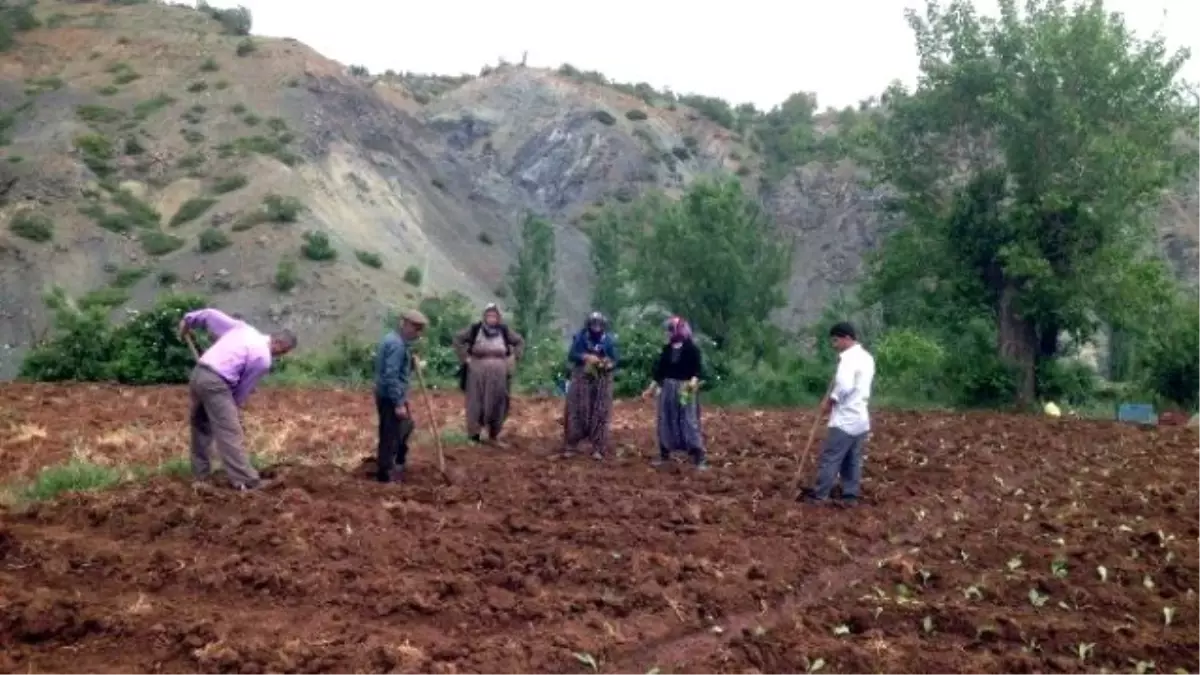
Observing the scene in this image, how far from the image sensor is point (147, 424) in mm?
15969

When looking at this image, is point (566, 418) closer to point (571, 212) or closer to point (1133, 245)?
point (1133, 245)

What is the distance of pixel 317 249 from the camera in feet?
133

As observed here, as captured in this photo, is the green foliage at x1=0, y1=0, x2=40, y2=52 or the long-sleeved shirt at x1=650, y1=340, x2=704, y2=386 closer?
the long-sleeved shirt at x1=650, y1=340, x2=704, y2=386

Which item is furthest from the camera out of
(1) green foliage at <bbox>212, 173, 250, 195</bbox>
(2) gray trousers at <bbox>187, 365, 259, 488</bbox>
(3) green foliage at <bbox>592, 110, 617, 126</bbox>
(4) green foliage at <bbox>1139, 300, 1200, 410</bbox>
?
(3) green foliage at <bbox>592, 110, 617, 126</bbox>

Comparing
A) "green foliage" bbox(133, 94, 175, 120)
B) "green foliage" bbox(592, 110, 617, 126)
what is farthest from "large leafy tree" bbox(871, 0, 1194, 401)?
"green foliage" bbox(592, 110, 617, 126)

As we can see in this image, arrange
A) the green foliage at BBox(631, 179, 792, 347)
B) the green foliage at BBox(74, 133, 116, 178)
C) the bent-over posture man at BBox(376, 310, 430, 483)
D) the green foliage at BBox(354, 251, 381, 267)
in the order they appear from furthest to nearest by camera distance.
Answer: the green foliage at BBox(74, 133, 116, 178) < the green foliage at BBox(354, 251, 381, 267) < the green foliage at BBox(631, 179, 792, 347) < the bent-over posture man at BBox(376, 310, 430, 483)

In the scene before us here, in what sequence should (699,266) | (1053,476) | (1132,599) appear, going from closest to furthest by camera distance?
(1132,599) < (1053,476) < (699,266)

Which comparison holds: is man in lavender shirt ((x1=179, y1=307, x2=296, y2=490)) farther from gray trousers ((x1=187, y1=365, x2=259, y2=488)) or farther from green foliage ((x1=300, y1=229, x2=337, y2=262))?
green foliage ((x1=300, y1=229, x2=337, y2=262))

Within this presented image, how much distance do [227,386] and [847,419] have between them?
5350 mm

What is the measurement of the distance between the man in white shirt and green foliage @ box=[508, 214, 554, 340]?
24336mm

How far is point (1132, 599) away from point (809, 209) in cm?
5876

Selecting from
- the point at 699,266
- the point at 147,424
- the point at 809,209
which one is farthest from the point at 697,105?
the point at 147,424

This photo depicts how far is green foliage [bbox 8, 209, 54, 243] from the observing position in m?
38.5

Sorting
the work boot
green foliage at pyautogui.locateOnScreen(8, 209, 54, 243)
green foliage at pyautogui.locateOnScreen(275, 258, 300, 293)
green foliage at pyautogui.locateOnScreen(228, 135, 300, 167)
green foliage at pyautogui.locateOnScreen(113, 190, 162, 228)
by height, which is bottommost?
the work boot
